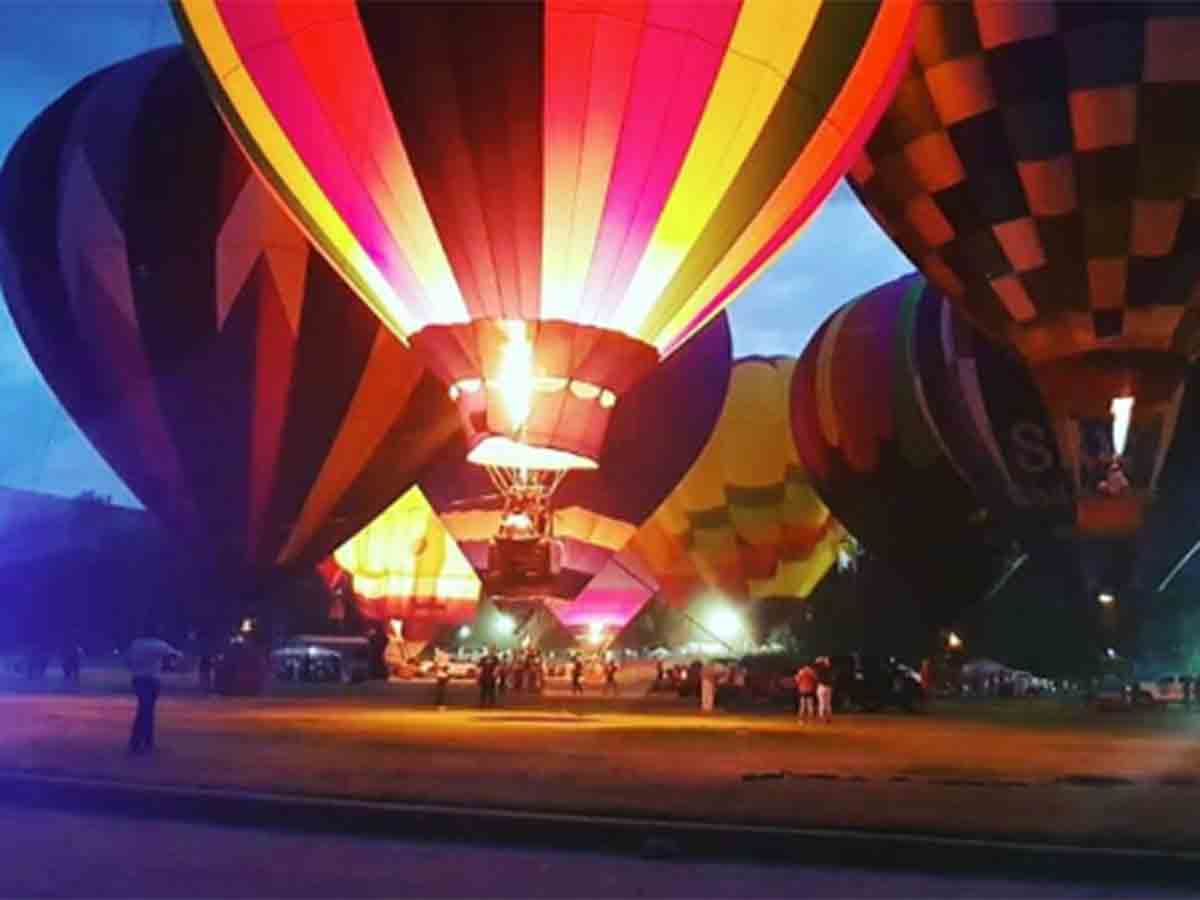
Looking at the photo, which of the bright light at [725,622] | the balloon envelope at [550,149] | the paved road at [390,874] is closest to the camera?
the paved road at [390,874]

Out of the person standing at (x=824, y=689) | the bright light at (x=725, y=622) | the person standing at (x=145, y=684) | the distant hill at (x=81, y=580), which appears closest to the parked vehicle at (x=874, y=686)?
the person standing at (x=824, y=689)

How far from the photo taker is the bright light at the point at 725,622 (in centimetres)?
3484

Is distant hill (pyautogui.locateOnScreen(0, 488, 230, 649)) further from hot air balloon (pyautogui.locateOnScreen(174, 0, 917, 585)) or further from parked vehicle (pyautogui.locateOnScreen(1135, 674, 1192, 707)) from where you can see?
hot air balloon (pyautogui.locateOnScreen(174, 0, 917, 585))

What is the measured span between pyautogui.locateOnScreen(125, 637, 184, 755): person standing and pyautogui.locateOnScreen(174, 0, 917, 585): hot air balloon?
3428 mm

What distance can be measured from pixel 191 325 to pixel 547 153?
928 centimetres

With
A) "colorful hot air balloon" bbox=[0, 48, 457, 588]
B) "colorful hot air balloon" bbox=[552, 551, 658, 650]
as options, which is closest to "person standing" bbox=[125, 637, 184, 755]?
"colorful hot air balloon" bbox=[0, 48, 457, 588]

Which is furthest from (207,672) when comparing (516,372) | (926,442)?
(516,372)

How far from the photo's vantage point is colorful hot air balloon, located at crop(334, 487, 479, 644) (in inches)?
1425

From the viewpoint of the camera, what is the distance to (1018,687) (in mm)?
38219

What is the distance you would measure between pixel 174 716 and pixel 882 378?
1324cm

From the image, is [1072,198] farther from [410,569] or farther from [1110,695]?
[410,569]

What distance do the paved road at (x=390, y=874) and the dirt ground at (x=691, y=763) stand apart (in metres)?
0.89

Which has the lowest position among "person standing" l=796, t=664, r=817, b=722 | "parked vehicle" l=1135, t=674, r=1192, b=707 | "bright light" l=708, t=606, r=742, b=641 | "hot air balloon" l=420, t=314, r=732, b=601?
"person standing" l=796, t=664, r=817, b=722

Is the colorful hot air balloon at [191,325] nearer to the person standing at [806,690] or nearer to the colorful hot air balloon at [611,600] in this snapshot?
the person standing at [806,690]
